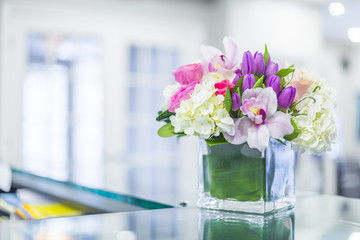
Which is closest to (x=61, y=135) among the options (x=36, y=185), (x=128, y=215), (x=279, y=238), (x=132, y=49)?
(x=132, y=49)

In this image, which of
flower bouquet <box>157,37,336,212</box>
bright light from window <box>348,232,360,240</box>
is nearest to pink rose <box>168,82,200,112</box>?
flower bouquet <box>157,37,336,212</box>

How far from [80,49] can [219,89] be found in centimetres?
352

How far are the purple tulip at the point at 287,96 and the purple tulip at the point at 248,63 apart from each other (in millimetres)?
73

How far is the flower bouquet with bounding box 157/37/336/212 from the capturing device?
0.82m

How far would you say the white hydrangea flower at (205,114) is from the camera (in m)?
0.81

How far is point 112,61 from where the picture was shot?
429 cm

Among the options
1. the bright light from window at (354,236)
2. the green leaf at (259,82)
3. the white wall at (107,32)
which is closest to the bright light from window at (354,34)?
the white wall at (107,32)

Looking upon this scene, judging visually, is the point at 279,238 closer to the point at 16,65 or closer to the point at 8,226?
the point at 8,226

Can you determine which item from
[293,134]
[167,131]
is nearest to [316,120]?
[293,134]

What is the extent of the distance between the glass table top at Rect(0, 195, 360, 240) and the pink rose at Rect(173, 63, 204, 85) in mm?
260

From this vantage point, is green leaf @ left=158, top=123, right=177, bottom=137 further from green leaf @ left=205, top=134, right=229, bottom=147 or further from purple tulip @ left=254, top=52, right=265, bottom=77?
purple tulip @ left=254, top=52, right=265, bottom=77

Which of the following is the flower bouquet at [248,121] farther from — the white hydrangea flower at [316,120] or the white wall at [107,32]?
the white wall at [107,32]

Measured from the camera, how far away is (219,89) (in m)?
0.84

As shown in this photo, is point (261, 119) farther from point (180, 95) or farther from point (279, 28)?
point (279, 28)
